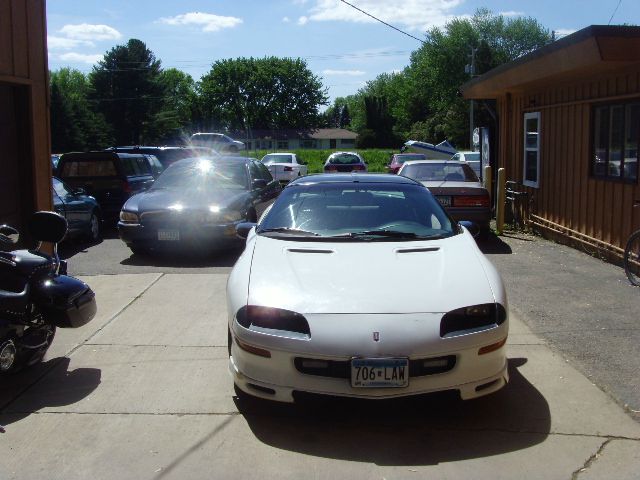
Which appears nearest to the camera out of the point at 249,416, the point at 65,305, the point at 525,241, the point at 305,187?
the point at 249,416

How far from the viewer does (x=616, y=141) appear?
9820mm

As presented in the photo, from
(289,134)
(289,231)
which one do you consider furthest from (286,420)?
(289,134)

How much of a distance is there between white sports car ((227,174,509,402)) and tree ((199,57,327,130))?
87.1 metres

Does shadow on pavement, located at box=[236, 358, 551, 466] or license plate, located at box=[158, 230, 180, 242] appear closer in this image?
shadow on pavement, located at box=[236, 358, 551, 466]

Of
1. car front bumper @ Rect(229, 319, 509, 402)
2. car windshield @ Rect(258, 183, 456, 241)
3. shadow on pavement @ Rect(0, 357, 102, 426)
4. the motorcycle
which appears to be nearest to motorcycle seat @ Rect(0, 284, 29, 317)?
the motorcycle

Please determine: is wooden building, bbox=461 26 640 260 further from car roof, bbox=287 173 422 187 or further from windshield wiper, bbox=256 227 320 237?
windshield wiper, bbox=256 227 320 237

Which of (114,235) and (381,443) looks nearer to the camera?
(381,443)

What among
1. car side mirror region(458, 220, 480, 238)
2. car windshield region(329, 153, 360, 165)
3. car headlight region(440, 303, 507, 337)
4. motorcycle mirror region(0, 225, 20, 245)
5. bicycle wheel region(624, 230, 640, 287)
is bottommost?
bicycle wheel region(624, 230, 640, 287)

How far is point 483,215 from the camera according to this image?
11.7 m

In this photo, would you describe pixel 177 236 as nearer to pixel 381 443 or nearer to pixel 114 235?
pixel 114 235

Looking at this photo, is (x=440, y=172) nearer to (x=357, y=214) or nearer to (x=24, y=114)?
(x=24, y=114)

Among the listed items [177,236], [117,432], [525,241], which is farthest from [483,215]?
[117,432]

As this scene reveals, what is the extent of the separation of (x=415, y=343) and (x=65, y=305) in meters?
2.55

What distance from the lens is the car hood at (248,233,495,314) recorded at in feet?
14.1
